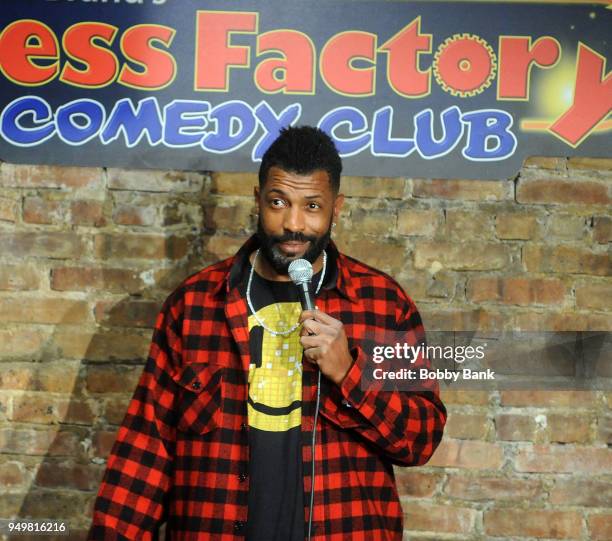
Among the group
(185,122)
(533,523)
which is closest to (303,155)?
(185,122)

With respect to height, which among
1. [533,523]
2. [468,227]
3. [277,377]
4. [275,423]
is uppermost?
[468,227]

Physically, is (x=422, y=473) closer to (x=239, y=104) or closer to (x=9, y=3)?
(x=239, y=104)

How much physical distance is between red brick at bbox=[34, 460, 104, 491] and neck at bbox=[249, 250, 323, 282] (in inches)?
38.0

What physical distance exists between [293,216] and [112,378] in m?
0.98

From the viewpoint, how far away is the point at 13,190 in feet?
8.64

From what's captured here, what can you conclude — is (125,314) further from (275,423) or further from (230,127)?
(275,423)

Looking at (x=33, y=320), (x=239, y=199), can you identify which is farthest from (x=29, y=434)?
(x=239, y=199)

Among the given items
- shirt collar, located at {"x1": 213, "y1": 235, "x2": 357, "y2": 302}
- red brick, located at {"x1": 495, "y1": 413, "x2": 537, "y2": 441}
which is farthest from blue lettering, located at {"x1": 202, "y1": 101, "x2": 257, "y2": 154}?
red brick, located at {"x1": 495, "y1": 413, "x2": 537, "y2": 441}

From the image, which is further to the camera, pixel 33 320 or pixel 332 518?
pixel 33 320

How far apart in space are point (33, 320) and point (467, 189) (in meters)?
1.40

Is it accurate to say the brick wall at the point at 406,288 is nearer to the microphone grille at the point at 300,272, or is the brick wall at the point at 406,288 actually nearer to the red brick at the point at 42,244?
the red brick at the point at 42,244

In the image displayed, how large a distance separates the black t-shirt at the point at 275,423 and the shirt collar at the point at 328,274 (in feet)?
0.22

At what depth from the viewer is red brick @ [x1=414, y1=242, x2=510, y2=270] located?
2.60 m

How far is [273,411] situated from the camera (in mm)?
1938
